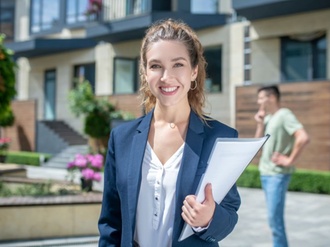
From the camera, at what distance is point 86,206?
6938 mm

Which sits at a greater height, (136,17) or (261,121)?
(136,17)

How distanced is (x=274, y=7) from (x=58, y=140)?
460 inches

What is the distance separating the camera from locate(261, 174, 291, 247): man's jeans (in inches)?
193

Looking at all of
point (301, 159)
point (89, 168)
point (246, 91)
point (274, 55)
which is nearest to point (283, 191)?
point (89, 168)

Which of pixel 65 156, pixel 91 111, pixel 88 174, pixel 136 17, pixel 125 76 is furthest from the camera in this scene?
pixel 125 76

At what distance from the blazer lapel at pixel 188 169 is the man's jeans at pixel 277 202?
3095 millimetres

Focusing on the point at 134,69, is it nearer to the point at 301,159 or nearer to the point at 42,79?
the point at 42,79

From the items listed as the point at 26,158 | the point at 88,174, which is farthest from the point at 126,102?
the point at 88,174

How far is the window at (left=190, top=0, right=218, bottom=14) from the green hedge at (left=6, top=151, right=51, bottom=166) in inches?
358

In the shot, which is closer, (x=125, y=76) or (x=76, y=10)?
(x=125, y=76)

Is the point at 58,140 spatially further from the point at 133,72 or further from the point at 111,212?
the point at 111,212

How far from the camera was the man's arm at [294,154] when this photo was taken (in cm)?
489

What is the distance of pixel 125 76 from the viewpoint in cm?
2170

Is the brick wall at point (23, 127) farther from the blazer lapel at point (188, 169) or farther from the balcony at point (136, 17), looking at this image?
the blazer lapel at point (188, 169)
